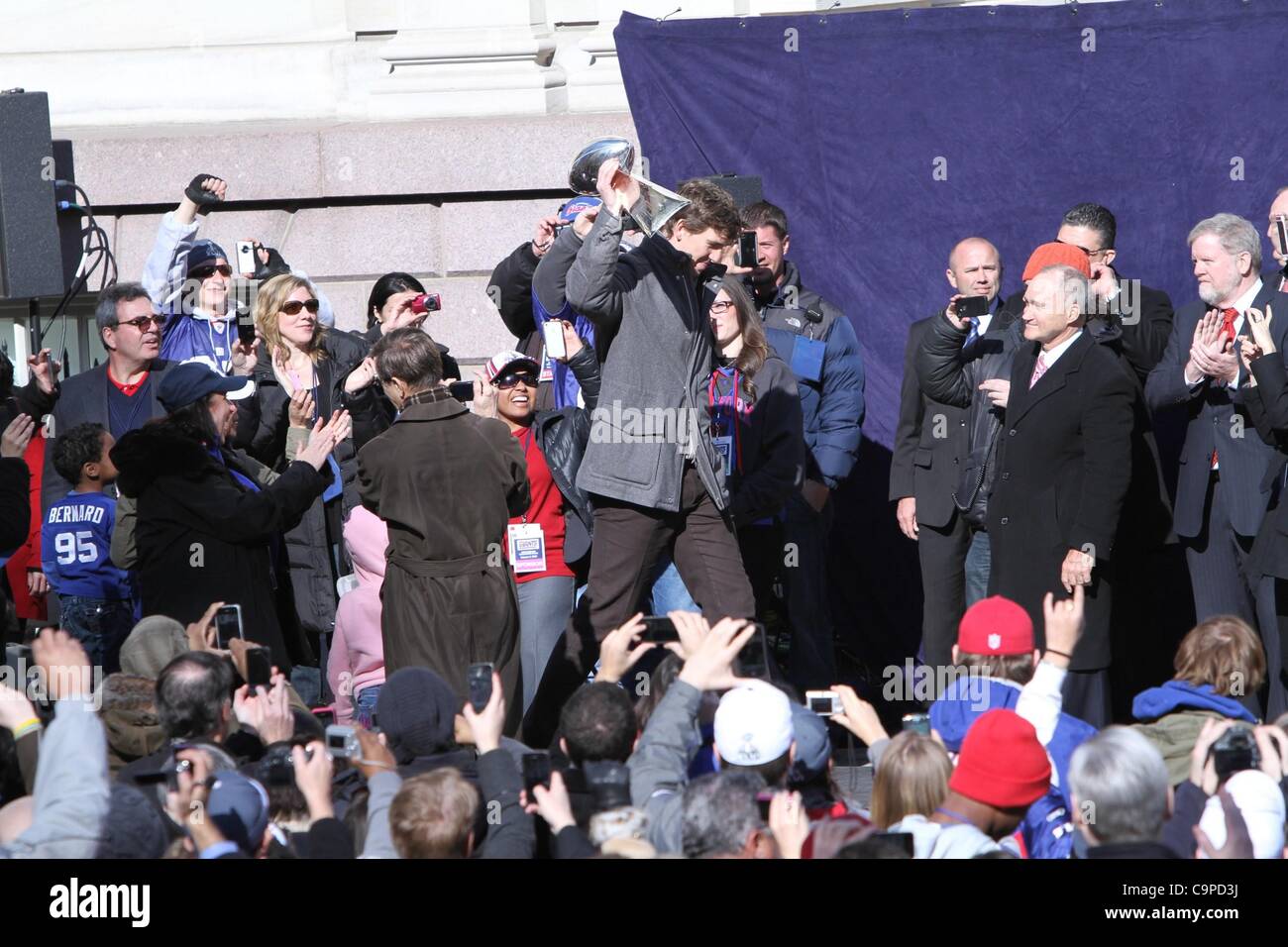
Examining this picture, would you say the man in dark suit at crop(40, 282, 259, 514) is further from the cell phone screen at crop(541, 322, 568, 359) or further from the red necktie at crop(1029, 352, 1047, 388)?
the red necktie at crop(1029, 352, 1047, 388)

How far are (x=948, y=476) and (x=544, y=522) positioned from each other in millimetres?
1760

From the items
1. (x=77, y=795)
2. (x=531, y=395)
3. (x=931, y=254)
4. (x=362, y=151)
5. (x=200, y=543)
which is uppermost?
(x=362, y=151)

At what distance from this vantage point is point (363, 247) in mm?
9133

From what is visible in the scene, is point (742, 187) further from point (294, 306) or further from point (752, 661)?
point (752, 661)

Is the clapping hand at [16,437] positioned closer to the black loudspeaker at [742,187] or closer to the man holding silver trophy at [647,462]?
the man holding silver trophy at [647,462]

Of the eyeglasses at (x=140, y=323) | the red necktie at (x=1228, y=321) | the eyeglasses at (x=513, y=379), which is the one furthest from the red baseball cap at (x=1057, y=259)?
the eyeglasses at (x=140, y=323)

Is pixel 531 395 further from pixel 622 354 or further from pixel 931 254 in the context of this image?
pixel 931 254

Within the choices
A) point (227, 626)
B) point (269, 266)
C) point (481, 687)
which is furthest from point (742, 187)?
point (481, 687)

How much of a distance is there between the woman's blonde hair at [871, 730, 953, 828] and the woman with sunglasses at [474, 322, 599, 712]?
2.61 m

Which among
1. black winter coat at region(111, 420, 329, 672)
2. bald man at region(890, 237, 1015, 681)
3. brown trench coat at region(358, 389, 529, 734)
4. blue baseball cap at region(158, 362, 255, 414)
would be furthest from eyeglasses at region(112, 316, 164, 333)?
bald man at region(890, 237, 1015, 681)

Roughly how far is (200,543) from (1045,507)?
3030 mm

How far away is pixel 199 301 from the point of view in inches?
322

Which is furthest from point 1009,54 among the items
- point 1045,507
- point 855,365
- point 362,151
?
point 362,151

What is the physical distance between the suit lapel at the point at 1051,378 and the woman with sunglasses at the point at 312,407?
269 cm
